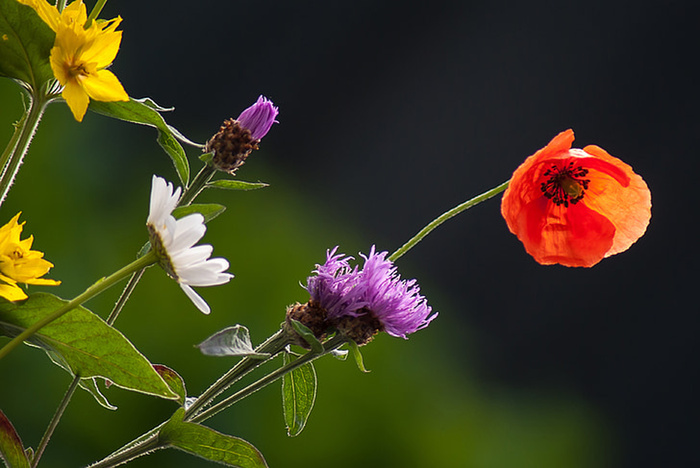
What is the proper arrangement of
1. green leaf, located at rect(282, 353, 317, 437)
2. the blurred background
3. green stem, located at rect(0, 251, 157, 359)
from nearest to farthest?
green stem, located at rect(0, 251, 157, 359) → green leaf, located at rect(282, 353, 317, 437) → the blurred background

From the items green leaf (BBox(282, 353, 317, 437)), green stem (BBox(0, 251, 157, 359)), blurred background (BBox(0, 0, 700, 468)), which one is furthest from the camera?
blurred background (BBox(0, 0, 700, 468))

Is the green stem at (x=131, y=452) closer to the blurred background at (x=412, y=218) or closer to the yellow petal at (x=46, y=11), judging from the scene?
the yellow petal at (x=46, y=11)

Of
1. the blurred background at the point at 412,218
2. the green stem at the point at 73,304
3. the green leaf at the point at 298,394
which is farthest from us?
the blurred background at the point at 412,218

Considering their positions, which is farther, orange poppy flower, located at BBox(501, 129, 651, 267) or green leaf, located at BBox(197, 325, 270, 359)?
orange poppy flower, located at BBox(501, 129, 651, 267)

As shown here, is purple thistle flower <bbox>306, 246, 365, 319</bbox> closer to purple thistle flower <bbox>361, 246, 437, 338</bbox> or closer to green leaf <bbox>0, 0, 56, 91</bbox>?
purple thistle flower <bbox>361, 246, 437, 338</bbox>

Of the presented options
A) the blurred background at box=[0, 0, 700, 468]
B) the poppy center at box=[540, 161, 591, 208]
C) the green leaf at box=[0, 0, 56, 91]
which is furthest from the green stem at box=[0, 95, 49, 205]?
the blurred background at box=[0, 0, 700, 468]

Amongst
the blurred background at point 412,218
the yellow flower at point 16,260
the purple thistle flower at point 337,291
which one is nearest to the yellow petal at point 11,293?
the yellow flower at point 16,260

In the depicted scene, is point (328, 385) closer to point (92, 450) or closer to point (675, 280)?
point (92, 450)

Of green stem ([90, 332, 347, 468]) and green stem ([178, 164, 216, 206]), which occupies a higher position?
green stem ([178, 164, 216, 206])
